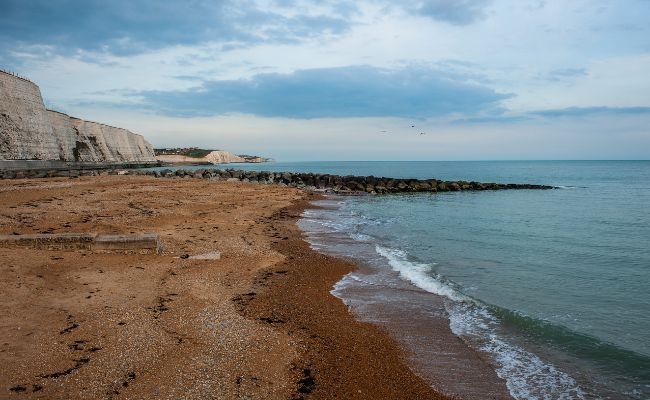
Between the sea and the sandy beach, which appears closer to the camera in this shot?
the sandy beach

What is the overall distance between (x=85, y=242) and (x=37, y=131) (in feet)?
159

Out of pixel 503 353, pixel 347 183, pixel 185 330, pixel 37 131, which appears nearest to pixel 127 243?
pixel 185 330

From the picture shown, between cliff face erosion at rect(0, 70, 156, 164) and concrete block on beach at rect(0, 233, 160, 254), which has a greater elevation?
cliff face erosion at rect(0, 70, 156, 164)

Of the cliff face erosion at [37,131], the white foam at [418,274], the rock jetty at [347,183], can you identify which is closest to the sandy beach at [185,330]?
the white foam at [418,274]

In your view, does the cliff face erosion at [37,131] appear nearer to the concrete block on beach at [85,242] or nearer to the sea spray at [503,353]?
the concrete block on beach at [85,242]

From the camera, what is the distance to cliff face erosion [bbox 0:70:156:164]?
1763 inches

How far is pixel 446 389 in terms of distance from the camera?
5539 mm

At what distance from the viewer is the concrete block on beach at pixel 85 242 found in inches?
394

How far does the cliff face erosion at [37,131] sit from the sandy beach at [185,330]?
132ft

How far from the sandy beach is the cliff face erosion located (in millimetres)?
40270

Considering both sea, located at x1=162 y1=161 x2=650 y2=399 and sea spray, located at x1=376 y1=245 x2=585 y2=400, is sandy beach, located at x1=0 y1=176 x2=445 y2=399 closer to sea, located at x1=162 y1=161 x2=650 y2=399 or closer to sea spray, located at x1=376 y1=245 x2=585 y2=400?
sea, located at x1=162 y1=161 x2=650 y2=399

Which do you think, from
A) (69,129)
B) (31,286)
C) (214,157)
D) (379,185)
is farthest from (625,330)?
(214,157)

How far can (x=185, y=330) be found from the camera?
645cm

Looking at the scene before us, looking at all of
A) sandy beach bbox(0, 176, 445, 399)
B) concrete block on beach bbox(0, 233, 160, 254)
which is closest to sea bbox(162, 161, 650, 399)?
sandy beach bbox(0, 176, 445, 399)
